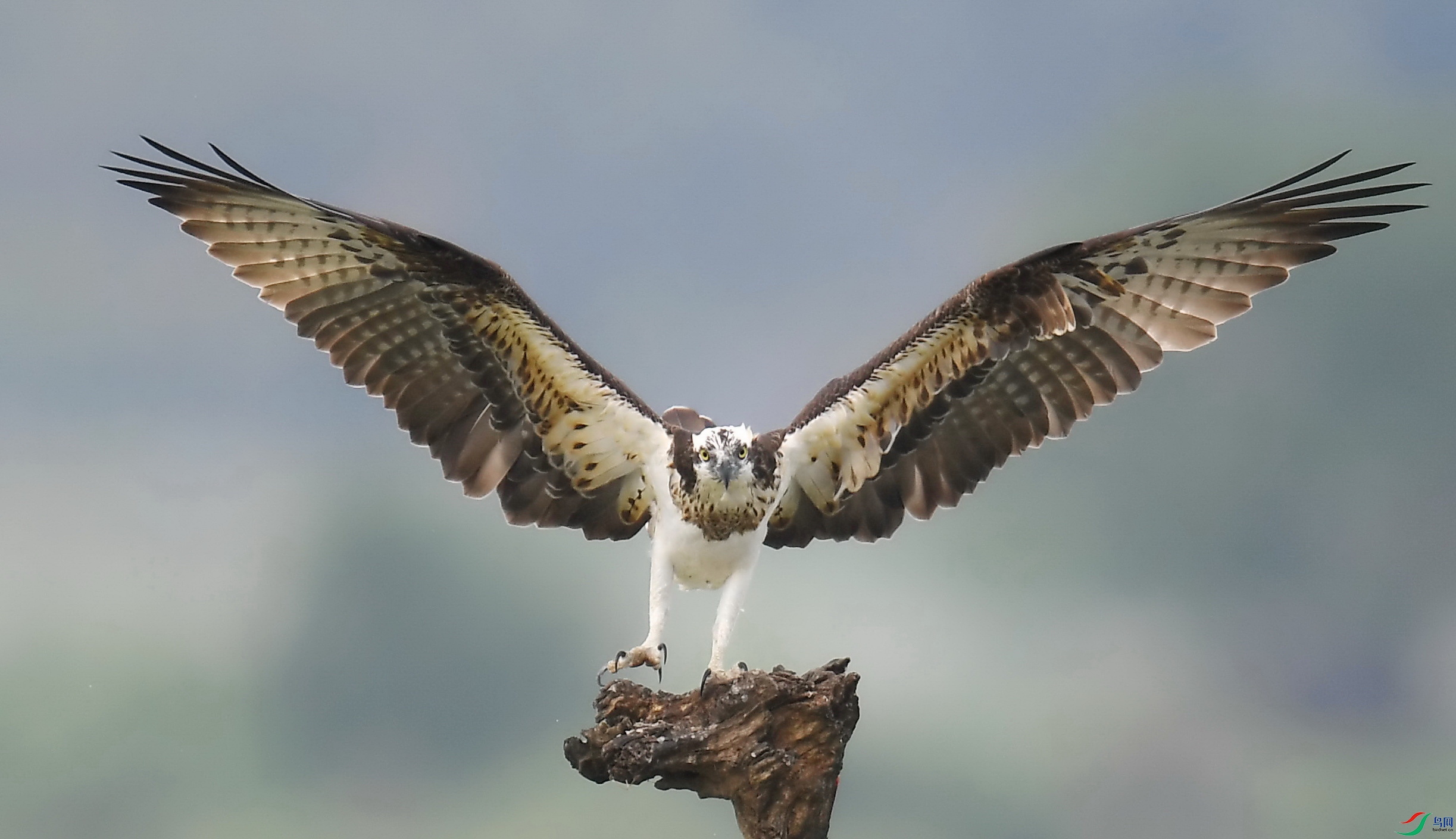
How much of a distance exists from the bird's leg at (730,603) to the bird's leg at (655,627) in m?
0.29

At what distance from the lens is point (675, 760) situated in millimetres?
5820

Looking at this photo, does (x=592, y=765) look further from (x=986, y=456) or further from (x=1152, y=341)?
(x=1152, y=341)

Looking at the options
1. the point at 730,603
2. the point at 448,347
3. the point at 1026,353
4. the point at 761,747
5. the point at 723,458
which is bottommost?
the point at 761,747

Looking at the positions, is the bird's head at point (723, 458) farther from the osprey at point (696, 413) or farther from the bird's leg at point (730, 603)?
the bird's leg at point (730, 603)

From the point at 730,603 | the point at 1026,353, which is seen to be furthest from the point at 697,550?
the point at 1026,353

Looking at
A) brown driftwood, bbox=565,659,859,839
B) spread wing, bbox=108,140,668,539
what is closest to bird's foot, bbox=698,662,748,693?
brown driftwood, bbox=565,659,859,839

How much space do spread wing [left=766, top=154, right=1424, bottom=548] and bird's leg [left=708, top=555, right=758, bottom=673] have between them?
614 millimetres

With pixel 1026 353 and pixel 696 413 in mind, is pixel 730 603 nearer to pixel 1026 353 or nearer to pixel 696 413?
pixel 696 413

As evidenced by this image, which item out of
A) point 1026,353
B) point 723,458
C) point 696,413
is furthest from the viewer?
point 696,413

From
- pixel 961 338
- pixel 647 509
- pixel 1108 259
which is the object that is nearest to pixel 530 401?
pixel 647 509

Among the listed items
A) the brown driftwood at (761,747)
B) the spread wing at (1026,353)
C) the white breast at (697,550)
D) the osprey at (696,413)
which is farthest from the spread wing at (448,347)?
the brown driftwood at (761,747)

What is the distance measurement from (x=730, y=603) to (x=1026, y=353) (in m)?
2.30

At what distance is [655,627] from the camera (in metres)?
6.38

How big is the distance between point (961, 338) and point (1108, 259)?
3.18 ft
